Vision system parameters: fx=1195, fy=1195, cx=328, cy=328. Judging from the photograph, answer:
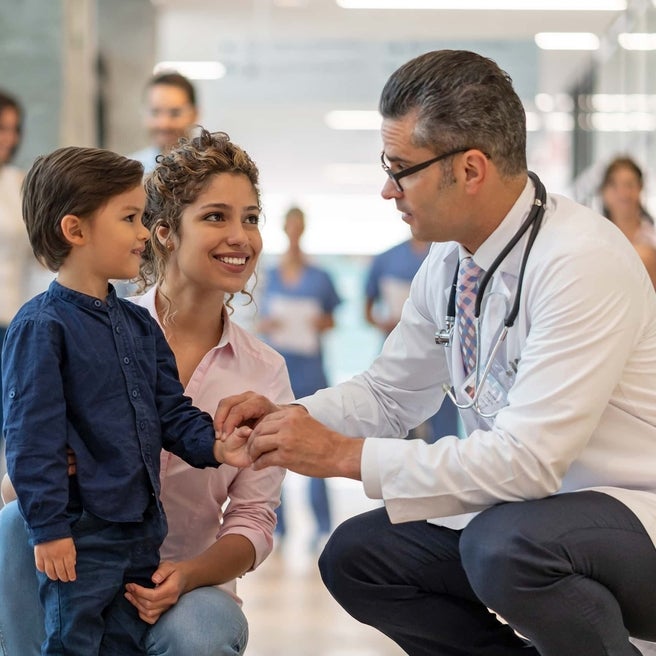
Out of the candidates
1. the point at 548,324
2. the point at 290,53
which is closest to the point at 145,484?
the point at 548,324

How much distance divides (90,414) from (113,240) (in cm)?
29

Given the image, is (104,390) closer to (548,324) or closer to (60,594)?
(60,594)

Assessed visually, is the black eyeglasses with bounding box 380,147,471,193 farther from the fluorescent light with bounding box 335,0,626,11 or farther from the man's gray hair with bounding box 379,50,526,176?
the fluorescent light with bounding box 335,0,626,11

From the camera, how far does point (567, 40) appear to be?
36.9 ft

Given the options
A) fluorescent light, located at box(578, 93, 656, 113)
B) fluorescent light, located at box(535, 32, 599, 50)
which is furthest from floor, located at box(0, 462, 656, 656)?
fluorescent light, located at box(535, 32, 599, 50)

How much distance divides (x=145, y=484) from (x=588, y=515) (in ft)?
2.33

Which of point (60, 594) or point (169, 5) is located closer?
point (60, 594)

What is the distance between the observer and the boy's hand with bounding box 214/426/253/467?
196 cm

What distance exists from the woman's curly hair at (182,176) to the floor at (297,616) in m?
1.29

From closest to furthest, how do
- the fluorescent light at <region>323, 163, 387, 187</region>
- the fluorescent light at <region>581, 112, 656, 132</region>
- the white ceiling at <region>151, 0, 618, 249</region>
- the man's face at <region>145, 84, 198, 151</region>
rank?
the man's face at <region>145, 84, 198, 151</region> < the fluorescent light at <region>581, 112, 656, 132</region> < the white ceiling at <region>151, 0, 618, 249</region> < the fluorescent light at <region>323, 163, 387, 187</region>

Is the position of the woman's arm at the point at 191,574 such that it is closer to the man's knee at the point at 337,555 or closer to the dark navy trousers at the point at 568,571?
the man's knee at the point at 337,555

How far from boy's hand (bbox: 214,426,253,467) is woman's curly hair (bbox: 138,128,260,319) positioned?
0.40m

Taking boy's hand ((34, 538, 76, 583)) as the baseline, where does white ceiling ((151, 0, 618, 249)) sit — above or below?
above

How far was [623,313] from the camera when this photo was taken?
1923mm
